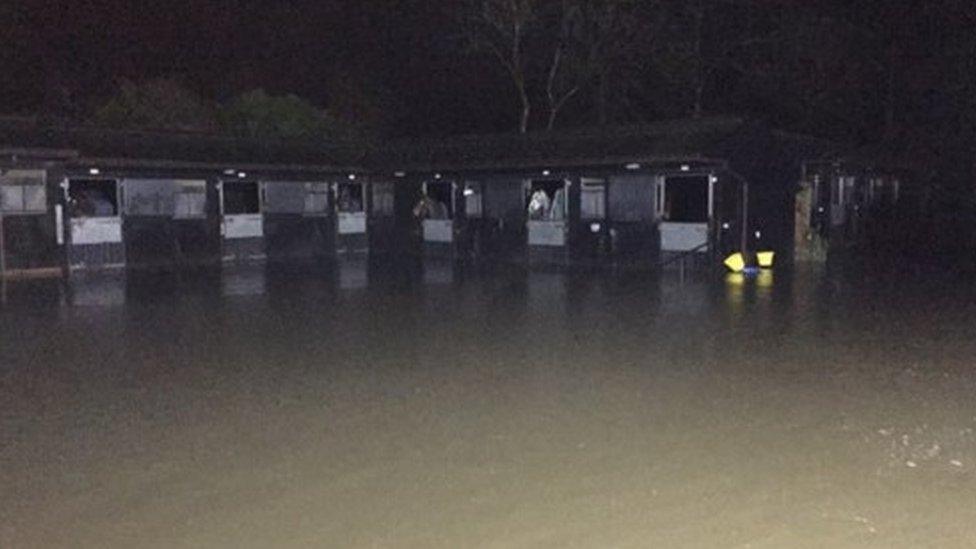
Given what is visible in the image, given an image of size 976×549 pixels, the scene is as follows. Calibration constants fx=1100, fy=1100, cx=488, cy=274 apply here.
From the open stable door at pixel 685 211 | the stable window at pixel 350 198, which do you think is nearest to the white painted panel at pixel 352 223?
the stable window at pixel 350 198

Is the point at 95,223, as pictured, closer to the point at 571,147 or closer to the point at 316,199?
the point at 316,199

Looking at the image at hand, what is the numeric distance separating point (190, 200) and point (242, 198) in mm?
1694

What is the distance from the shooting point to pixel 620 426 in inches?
361

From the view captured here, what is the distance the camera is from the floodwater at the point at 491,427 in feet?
21.8

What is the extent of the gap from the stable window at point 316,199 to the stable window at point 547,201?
22.3ft

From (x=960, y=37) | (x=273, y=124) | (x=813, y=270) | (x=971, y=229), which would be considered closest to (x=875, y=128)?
(x=960, y=37)

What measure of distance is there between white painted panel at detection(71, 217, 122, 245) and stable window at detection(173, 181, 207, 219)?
1717 millimetres

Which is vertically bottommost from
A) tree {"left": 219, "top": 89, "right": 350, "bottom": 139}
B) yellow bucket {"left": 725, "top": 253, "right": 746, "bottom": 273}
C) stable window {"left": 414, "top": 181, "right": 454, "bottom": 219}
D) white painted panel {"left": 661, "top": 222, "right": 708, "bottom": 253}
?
yellow bucket {"left": 725, "top": 253, "right": 746, "bottom": 273}

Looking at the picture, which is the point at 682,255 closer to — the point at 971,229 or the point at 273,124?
the point at 971,229

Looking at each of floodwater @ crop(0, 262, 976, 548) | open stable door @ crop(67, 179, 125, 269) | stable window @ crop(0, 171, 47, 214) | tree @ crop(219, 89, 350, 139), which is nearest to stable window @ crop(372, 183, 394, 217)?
open stable door @ crop(67, 179, 125, 269)

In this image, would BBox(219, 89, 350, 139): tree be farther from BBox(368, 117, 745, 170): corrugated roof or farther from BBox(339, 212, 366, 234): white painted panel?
BBox(339, 212, 366, 234): white painted panel

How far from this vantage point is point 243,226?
30.3 metres

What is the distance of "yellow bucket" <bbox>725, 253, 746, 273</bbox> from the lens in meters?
24.2

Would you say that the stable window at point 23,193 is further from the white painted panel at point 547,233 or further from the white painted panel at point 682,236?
the white painted panel at point 682,236
